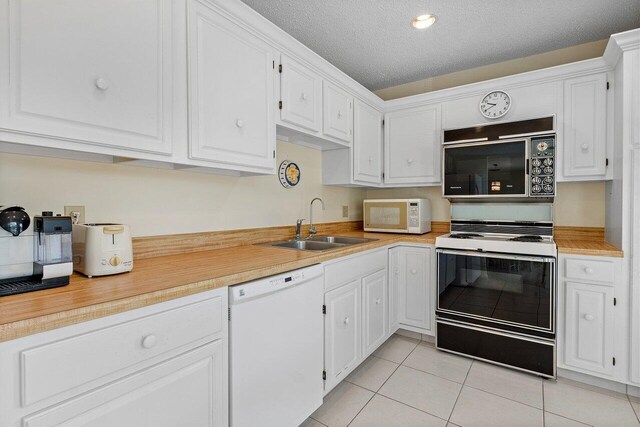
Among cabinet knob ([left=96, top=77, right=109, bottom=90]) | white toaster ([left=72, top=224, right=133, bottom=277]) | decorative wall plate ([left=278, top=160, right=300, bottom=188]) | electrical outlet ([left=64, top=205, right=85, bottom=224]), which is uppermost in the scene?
cabinet knob ([left=96, top=77, right=109, bottom=90])

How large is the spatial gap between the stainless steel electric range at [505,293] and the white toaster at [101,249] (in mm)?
2093

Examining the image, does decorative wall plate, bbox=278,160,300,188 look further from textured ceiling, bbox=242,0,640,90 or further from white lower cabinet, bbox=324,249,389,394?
textured ceiling, bbox=242,0,640,90

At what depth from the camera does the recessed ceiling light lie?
2081 millimetres

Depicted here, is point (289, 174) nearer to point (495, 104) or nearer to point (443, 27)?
point (443, 27)

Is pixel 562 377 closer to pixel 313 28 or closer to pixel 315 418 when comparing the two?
pixel 315 418

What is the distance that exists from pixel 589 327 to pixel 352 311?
152 cm

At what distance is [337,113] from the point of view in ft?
7.90

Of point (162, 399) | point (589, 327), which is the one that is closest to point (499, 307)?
point (589, 327)

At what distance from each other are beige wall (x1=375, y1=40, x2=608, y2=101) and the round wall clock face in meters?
0.42

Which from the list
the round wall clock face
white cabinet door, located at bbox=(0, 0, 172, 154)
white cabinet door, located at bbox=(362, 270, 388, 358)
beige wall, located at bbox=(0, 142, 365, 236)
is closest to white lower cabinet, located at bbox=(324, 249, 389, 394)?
white cabinet door, located at bbox=(362, 270, 388, 358)

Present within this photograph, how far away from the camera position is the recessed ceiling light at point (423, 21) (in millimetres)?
2081

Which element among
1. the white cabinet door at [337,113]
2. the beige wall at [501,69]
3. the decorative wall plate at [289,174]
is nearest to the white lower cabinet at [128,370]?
the decorative wall plate at [289,174]

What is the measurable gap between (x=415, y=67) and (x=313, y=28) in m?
1.12

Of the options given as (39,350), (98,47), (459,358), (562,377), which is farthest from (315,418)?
(98,47)
